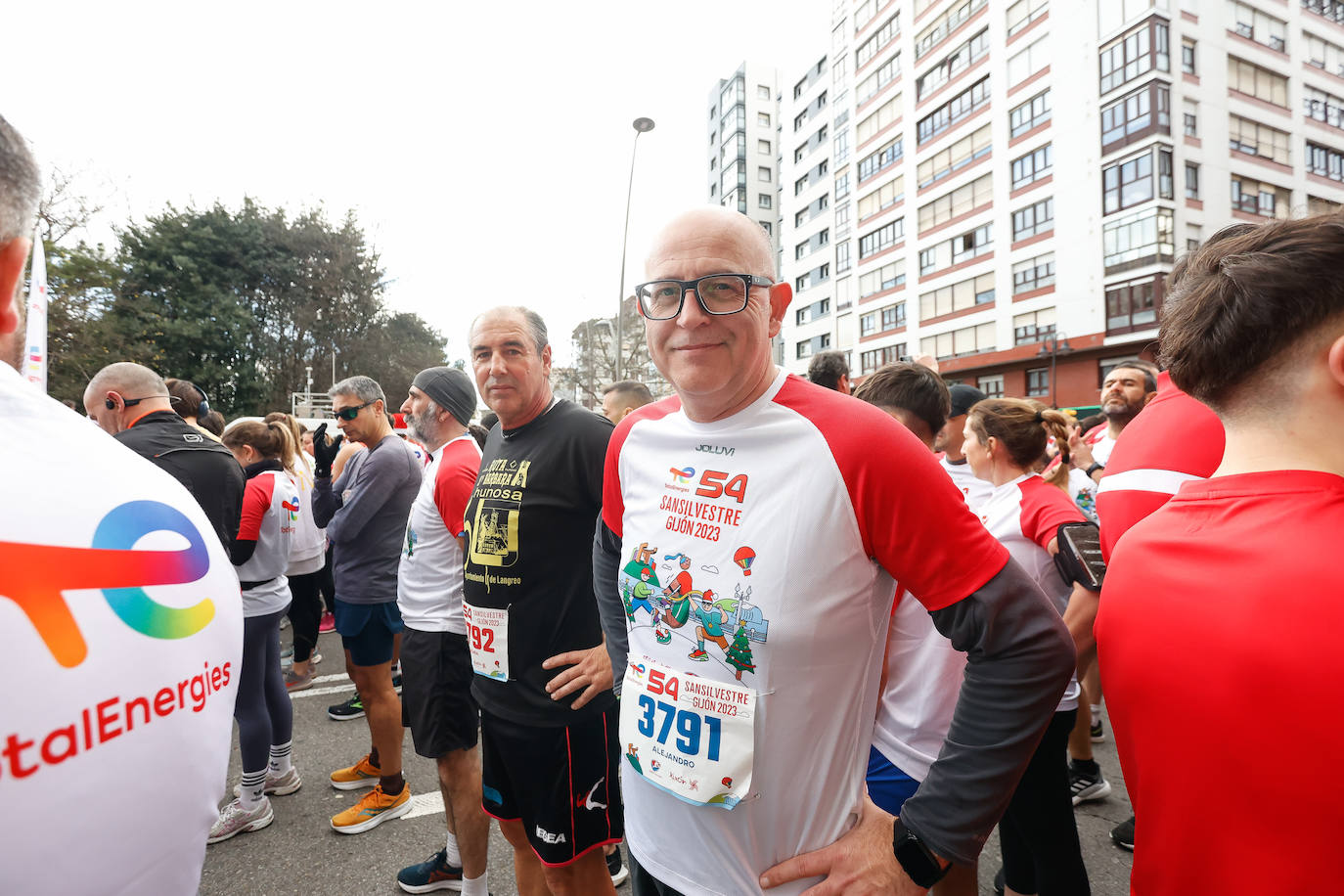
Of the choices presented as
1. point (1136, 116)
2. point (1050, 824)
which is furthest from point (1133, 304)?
point (1050, 824)

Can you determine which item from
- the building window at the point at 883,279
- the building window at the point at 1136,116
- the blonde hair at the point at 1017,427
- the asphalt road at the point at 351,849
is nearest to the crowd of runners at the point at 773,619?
the blonde hair at the point at 1017,427

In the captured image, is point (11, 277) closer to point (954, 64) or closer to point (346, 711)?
point (346, 711)

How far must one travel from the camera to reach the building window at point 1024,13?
2925 centimetres

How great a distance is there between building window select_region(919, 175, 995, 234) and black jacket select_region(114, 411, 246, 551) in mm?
35510

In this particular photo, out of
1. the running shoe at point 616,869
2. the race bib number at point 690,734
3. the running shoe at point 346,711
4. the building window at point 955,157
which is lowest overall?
the running shoe at point 616,869

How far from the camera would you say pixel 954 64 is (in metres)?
33.8

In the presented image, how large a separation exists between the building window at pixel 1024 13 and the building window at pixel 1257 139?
9.01 metres

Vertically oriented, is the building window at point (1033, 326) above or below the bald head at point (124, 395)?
above

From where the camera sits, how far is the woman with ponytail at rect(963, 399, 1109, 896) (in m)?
2.29

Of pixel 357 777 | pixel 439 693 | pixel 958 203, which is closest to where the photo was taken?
pixel 439 693

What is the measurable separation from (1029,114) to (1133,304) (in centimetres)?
1055

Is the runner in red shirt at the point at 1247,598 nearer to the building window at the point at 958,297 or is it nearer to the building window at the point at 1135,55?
the building window at the point at 1135,55

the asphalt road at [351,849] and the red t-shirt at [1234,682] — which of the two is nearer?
the red t-shirt at [1234,682]

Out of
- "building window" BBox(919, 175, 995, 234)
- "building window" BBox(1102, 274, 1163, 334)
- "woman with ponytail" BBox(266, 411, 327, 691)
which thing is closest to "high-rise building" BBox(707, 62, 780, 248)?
"building window" BBox(919, 175, 995, 234)
